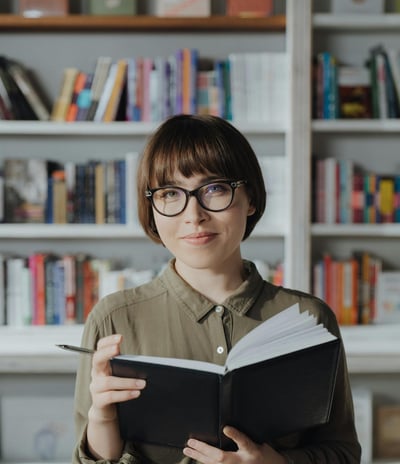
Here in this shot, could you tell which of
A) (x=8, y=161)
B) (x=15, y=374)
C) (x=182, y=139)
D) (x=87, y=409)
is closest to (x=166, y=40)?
(x=8, y=161)

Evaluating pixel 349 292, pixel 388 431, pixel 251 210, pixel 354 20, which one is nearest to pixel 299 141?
pixel 354 20

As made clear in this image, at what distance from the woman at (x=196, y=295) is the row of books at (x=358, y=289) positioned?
1.57m

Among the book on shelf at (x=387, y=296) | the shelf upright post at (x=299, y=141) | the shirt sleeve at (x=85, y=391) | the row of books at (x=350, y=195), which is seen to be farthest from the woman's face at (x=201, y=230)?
the book on shelf at (x=387, y=296)

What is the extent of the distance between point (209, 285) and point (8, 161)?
1.78 m

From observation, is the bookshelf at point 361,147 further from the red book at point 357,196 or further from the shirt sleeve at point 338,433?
the shirt sleeve at point 338,433

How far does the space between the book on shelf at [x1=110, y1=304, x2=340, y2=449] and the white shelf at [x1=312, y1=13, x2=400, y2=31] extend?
1888mm

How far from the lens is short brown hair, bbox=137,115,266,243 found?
100cm

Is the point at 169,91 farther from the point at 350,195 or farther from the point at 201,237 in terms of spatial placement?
the point at 201,237

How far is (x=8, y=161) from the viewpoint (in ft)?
8.65

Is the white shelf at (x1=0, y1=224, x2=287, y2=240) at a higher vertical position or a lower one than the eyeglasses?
lower

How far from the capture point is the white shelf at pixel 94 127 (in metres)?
2.55

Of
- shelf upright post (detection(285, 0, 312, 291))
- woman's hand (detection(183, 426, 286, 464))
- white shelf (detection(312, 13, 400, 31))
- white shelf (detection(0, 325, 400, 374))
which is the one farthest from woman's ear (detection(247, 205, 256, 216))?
white shelf (detection(312, 13, 400, 31))

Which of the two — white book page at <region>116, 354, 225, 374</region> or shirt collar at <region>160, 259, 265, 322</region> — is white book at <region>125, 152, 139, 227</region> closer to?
shirt collar at <region>160, 259, 265, 322</region>

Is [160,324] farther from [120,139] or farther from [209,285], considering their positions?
[120,139]
